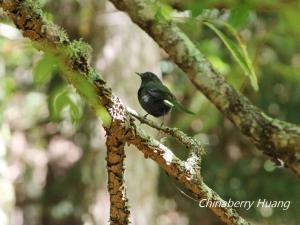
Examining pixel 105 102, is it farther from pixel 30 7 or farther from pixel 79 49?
pixel 30 7

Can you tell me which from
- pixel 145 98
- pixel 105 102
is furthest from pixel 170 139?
pixel 105 102

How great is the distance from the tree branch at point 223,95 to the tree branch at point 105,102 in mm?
385

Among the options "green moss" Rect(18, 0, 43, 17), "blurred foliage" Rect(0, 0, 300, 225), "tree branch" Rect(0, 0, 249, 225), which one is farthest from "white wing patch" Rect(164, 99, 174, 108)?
"blurred foliage" Rect(0, 0, 300, 225)

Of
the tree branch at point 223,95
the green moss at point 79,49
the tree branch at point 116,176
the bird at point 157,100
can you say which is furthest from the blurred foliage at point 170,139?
the green moss at point 79,49

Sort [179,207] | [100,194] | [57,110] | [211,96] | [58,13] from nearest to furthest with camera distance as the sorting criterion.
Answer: [57,110], [211,96], [100,194], [58,13], [179,207]

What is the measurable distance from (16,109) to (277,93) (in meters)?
2.87

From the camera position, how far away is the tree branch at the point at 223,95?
1650 mm

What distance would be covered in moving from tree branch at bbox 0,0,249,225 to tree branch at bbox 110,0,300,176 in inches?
15.2

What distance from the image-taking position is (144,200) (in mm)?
3576

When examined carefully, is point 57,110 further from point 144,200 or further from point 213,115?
point 213,115

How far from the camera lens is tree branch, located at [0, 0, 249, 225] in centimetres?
105

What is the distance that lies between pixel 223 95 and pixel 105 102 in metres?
0.66

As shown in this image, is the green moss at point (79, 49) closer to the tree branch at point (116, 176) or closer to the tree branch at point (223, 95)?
the tree branch at point (116, 176)

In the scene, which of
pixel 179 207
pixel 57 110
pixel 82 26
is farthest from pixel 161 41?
pixel 179 207
